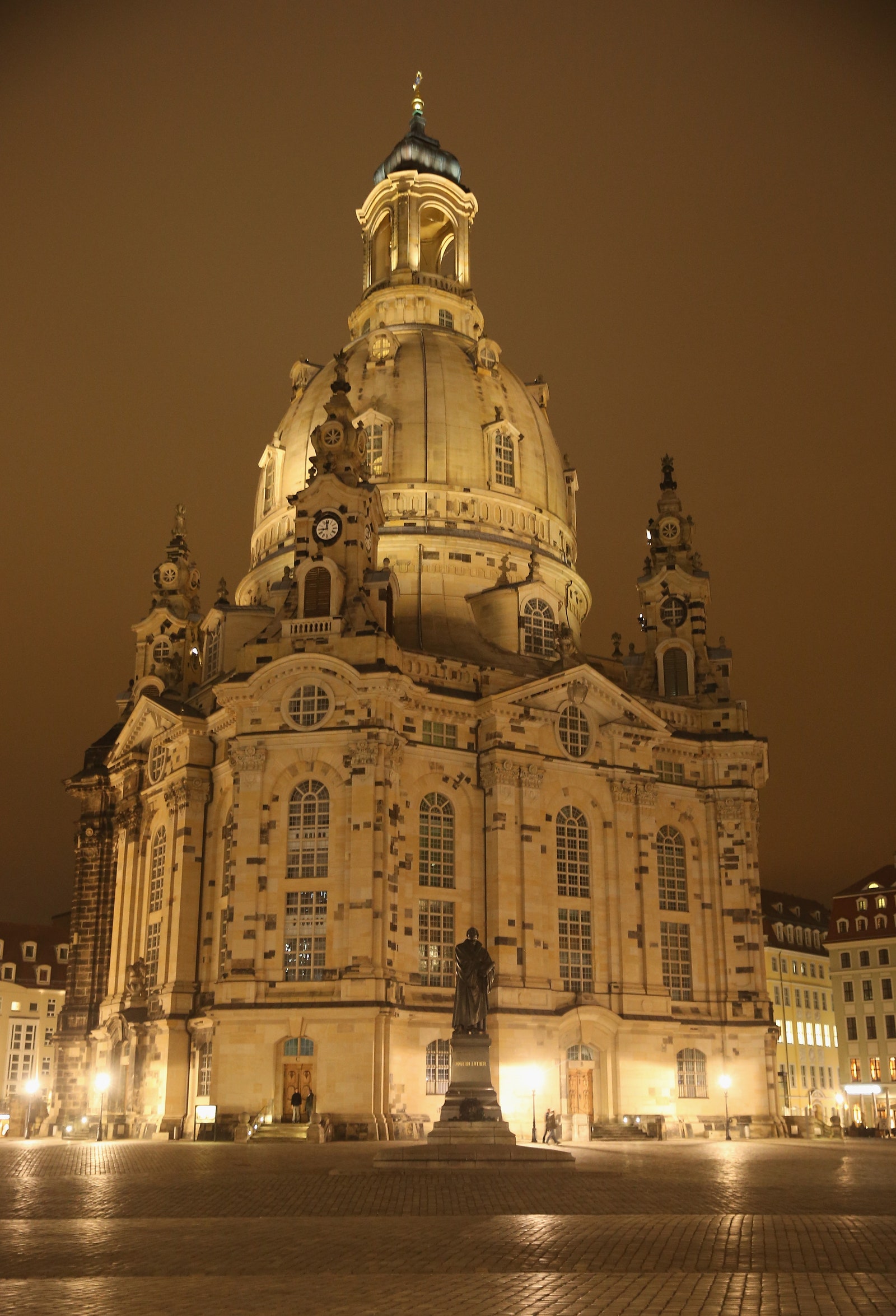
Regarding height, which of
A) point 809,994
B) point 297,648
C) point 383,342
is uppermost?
point 383,342

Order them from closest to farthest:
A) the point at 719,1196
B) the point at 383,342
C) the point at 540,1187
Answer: the point at 719,1196, the point at 540,1187, the point at 383,342

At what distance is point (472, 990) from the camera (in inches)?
1666

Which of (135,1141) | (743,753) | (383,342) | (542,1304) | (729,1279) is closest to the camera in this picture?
(542,1304)

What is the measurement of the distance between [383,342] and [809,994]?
203ft

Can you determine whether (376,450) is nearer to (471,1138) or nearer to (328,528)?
(328,528)

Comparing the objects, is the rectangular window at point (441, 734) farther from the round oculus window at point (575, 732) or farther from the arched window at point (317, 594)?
the arched window at point (317, 594)

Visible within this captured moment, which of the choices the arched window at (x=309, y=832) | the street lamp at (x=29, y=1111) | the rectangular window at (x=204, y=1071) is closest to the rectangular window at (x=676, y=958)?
the arched window at (x=309, y=832)

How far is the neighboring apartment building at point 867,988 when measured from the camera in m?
98.8

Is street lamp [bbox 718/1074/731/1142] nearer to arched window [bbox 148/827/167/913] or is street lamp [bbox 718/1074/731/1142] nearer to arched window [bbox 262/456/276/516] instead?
arched window [bbox 148/827/167/913]

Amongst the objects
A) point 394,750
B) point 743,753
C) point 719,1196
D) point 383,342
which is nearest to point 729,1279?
point 719,1196

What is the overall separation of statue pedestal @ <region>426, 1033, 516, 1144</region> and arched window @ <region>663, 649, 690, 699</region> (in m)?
34.2

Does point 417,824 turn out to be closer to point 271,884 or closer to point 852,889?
point 271,884

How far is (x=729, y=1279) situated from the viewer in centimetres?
1661

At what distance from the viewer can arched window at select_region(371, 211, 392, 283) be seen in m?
87.4
